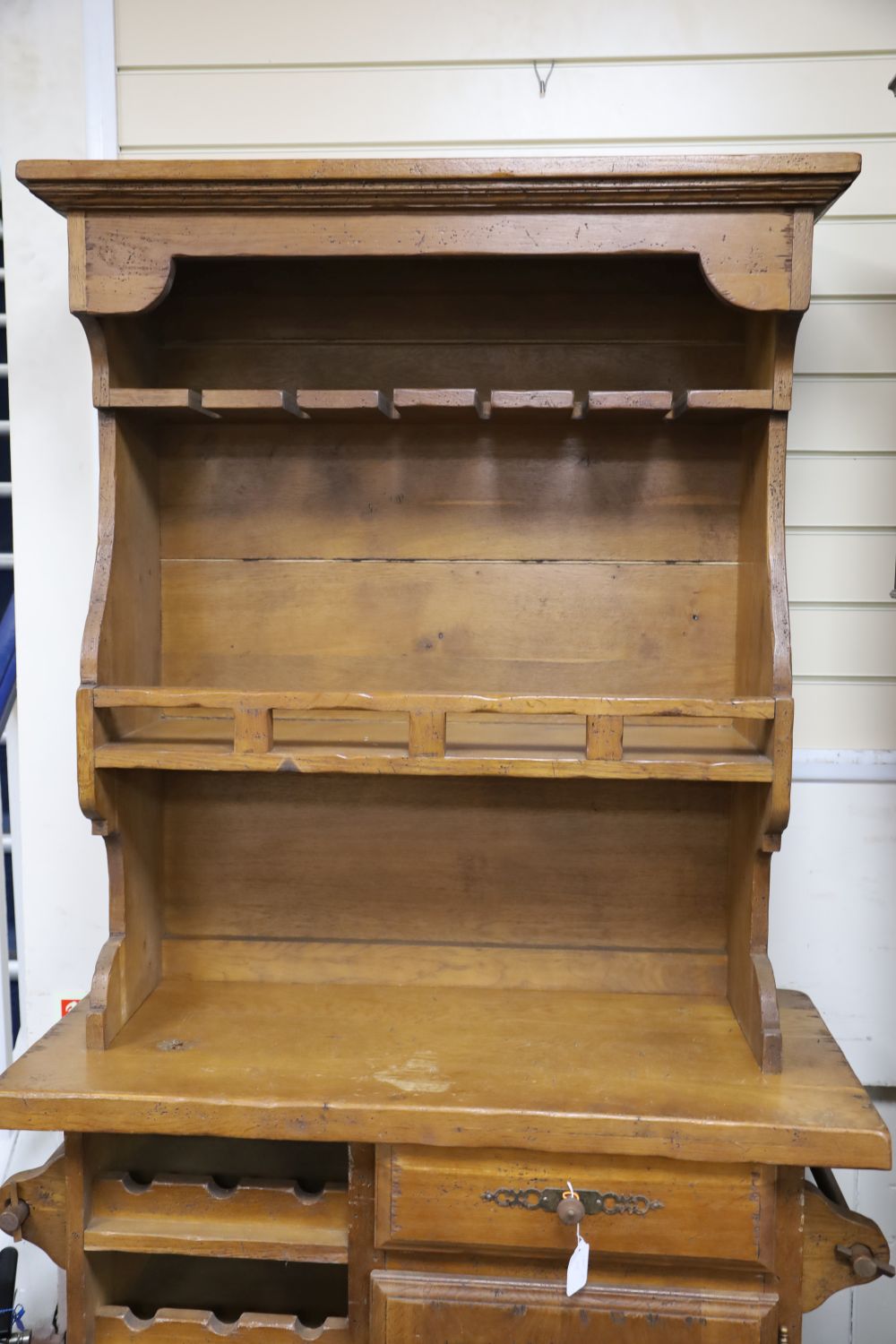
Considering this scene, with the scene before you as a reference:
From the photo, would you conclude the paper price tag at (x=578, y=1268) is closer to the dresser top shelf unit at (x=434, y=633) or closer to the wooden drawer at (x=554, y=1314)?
the wooden drawer at (x=554, y=1314)

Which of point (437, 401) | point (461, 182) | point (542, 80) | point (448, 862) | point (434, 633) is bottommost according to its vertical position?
point (448, 862)

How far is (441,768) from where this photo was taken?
1.42 meters

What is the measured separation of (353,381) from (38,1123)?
1.20 meters

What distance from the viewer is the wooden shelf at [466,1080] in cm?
130

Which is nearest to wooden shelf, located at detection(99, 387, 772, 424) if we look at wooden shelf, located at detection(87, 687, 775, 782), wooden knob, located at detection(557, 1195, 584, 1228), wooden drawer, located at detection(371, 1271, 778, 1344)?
wooden shelf, located at detection(87, 687, 775, 782)

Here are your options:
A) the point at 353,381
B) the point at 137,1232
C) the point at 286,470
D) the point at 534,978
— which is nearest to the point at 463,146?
the point at 353,381

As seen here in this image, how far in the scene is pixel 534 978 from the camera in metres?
1.70

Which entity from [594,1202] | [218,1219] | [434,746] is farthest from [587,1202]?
[434,746]

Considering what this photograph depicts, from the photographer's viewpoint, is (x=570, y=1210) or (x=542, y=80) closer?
(x=570, y=1210)

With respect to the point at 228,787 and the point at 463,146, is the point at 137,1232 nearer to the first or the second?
the point at 228,787

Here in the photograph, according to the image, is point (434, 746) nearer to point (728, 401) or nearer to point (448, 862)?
point (448, 862)

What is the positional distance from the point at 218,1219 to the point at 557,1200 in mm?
479

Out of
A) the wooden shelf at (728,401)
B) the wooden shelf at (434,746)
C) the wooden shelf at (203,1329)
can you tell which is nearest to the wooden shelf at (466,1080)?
A: the wooden shelf at (203,1329)

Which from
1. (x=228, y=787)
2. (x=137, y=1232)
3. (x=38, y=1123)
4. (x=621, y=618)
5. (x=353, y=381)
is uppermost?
(x=353, y=381)
